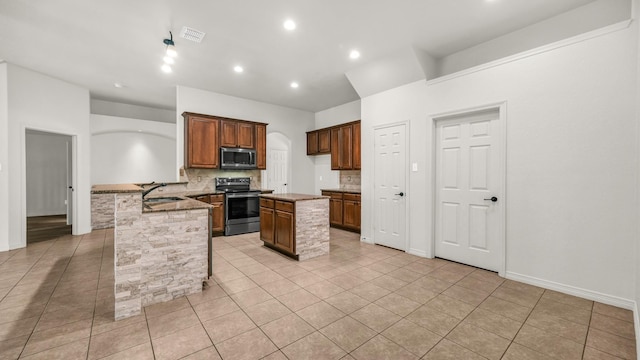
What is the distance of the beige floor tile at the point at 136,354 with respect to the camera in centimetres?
177

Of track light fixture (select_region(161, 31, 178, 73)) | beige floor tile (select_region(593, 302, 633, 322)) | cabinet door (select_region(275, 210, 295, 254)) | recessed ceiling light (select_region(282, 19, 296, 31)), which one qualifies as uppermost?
recessed ceiling light (select_region(282, 19, 296, 31))

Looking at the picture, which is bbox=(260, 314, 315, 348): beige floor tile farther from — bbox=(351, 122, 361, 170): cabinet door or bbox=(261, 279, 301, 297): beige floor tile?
bbox=(351, 122, 361, 170): cabinet door

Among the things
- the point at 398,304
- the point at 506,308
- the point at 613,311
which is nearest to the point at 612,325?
the point at 613,311

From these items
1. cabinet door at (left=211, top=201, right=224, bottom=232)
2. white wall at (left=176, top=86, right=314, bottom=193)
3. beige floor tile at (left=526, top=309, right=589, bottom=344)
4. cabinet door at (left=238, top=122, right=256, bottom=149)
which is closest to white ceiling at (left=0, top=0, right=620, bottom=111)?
white wall at (left=176, top=86, right=314, bottom=193)

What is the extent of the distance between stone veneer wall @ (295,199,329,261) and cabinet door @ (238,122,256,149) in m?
2.70

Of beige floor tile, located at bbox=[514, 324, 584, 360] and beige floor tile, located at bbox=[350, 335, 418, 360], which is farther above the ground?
→ beige floor tile, located at bbox=[350, 335, 418, 360]

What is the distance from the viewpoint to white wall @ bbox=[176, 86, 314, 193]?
5398mm

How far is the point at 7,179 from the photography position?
14.0 ft

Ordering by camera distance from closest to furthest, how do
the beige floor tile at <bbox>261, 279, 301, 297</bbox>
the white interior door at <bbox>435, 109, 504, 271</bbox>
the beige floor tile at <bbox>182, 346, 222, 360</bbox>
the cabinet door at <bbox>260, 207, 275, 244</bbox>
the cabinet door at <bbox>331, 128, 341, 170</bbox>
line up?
the beige floor tile at <bbox>182, 346, 222, 360</bbox> → the beige floor tile at <bbox>261, 279, 301, 297</bbox> → the white interior door at <bbox>435, 109, 504, 271</bbox> → the cabinet door at <bbox>260, 207, 275, 244</bbox> → the cabinet door at <bbox>331, 128, 341, 170</bbox>

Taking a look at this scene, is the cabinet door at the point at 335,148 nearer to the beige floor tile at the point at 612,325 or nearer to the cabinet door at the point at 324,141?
the cabinet door at the point at 324,141

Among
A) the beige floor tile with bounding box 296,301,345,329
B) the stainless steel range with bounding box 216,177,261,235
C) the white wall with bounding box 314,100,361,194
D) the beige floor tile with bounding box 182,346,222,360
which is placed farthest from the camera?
the white wall with bounding box 314,100,361,194

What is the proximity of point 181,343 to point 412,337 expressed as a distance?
→ 5.71ft

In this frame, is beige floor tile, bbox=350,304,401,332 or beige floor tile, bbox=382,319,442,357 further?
beige floor tile, bbox=350,304,401,332

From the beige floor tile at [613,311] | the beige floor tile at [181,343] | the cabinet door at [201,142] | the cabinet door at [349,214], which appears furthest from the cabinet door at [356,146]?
the beige floor tile at [181,343]
